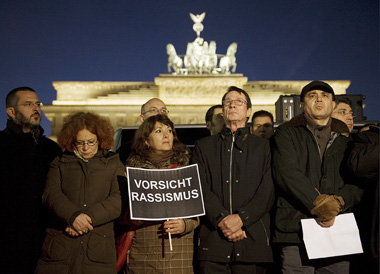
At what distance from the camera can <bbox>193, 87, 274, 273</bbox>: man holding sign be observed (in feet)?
8.85

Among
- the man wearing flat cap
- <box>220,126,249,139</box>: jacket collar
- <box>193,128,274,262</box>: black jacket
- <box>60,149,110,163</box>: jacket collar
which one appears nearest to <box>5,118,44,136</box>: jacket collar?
<box>60,149,110,163</box>: jacket collar

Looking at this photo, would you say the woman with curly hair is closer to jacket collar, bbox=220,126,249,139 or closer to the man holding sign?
the man holding sign

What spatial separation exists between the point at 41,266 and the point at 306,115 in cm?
224

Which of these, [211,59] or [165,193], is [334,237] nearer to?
[165,193]

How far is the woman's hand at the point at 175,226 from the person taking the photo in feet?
8.83

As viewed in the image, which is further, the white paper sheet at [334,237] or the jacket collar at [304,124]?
the jacket collar at [304,124]

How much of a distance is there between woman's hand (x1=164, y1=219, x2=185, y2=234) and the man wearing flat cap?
669 mm

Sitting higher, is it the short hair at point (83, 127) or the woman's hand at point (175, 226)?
the short hair at point (83, 127)

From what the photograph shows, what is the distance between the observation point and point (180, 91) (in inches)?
1147

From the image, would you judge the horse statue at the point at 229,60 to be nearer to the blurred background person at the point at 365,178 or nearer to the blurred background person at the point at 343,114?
the blurred background person at the point at 343,114

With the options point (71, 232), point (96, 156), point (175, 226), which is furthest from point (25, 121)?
point (175, 226)

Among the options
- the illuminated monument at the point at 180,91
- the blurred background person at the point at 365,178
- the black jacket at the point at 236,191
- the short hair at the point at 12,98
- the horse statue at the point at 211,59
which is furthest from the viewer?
the horse statue at the point at 211,59

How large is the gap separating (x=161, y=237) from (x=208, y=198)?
0.44 m

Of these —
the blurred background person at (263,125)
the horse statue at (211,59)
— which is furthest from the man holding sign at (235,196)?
the horse statue at (211,59)
